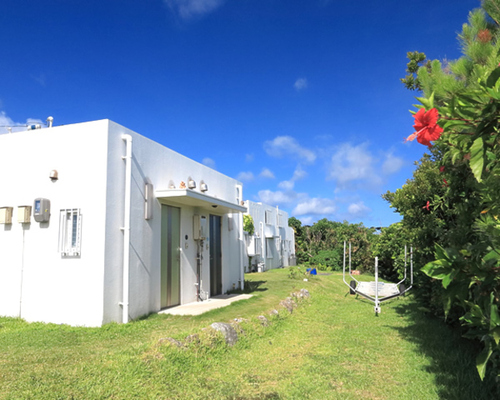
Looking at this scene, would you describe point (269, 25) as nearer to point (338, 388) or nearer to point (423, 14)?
point (423, 14)

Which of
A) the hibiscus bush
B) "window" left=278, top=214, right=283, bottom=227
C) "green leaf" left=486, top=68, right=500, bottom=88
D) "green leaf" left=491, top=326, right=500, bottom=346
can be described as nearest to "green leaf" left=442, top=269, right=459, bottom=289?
the hibiscus bush

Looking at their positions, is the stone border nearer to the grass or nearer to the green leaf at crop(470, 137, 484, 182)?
the grass

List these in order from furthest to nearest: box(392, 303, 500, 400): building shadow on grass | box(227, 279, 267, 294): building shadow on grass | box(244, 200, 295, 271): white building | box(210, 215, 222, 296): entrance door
A: box(244, 200, 295, 271): white building < box(227, 279, 267, 294): building shadow on grass < box(210, 215, 222, 296): entrance door < box(392, 303, 500, 400): building shadow on grass

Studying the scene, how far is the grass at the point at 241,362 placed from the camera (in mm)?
4055

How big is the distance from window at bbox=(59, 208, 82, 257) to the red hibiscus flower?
6.51m

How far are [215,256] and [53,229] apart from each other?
16.9ft

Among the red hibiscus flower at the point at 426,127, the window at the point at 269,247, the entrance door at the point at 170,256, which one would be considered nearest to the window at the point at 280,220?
the window at the point at 269,247

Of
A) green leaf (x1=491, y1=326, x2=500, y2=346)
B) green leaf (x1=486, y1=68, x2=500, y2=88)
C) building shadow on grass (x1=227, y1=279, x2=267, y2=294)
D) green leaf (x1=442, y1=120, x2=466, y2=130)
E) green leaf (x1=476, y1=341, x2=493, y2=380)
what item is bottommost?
building shadow on grass (x1=227, y1=279, x2=267, y2=294)

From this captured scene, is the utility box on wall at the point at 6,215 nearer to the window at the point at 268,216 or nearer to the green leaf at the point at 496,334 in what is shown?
the green leaf at the point at 496,334

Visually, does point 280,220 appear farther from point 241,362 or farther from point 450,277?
point 450,277

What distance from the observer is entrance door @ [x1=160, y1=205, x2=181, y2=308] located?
338 inches

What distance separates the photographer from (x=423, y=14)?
8328 mm

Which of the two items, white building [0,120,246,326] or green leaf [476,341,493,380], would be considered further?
white building [0,120,246,326]

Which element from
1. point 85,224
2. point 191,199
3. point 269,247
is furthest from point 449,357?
point 269,247
